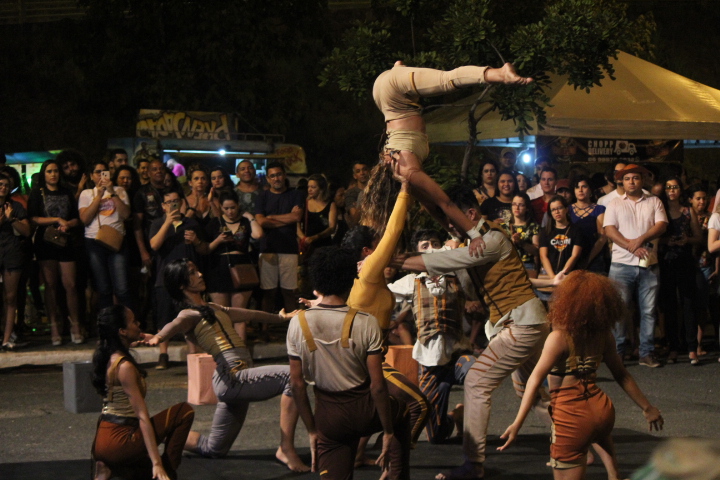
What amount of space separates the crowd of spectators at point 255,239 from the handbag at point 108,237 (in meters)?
0.01

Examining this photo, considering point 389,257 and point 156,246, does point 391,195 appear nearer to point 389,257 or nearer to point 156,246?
point 389,257

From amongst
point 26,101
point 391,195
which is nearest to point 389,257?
point 391,195

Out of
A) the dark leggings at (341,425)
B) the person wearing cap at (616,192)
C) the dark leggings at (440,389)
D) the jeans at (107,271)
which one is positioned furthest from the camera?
the person wearing cap at (616,192)

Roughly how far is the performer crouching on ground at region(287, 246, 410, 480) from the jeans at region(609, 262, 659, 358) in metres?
5.40

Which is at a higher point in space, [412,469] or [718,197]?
[718,197]

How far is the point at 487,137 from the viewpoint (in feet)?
45.8

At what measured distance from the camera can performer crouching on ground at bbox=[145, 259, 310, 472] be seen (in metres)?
5.83

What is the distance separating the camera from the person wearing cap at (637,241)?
30.6 ft

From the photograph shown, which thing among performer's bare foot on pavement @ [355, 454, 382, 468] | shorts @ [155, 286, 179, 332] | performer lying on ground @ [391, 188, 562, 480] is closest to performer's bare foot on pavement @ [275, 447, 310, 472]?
performer's bare foot on pavement @ [355, 454, 382, 468]

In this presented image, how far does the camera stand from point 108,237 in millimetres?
9539

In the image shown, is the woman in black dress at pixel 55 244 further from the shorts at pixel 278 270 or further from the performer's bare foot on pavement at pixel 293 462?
the performer's bare foot on pavement at pixel 293 462

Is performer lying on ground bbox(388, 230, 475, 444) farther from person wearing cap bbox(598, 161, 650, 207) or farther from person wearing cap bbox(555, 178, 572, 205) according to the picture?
person wearing cap bbox(555, 178, 572, 205)

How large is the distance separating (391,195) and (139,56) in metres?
18.2

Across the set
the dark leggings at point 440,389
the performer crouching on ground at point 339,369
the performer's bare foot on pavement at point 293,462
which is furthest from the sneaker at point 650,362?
the performer crouching on ground at point 339,369
